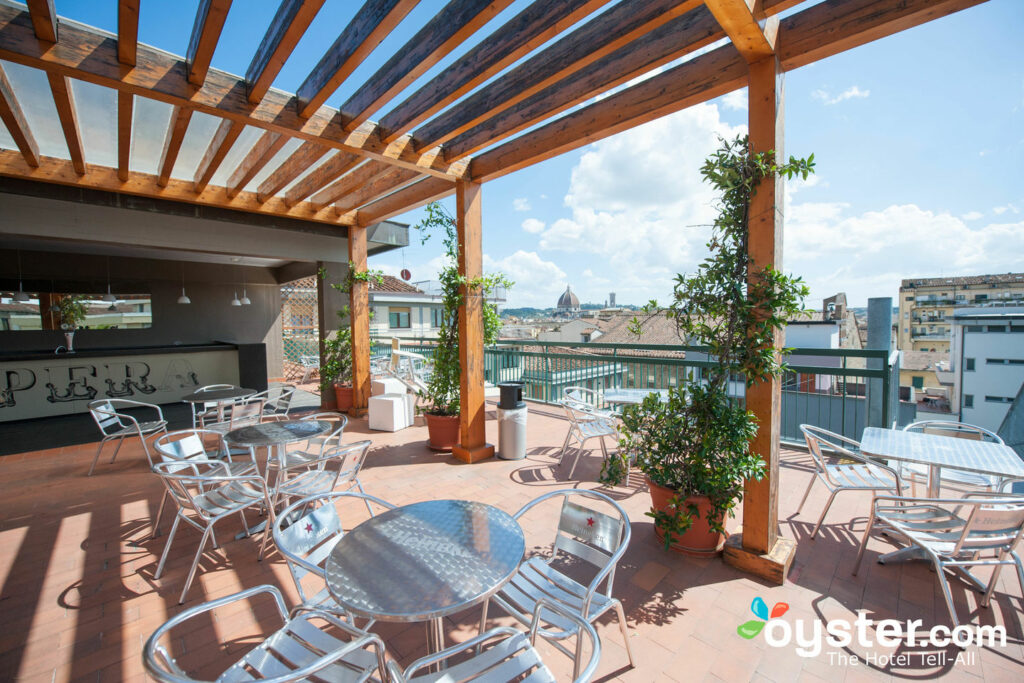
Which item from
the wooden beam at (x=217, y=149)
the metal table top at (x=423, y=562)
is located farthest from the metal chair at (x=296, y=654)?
the wooden beam at (x=217, y=149)

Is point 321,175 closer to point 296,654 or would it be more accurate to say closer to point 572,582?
point 296,654

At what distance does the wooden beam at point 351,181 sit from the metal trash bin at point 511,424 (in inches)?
99.3

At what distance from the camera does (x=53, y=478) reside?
378 centimetres

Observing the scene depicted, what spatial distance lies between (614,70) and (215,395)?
462 centimetres

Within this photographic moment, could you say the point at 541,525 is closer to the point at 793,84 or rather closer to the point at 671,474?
the point at 671,474

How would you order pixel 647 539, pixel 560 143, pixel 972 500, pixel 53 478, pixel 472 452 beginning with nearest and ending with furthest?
pixel 972 500
pixel 647 539
pixel 560 143
pixel 53 478
pixel 472 452

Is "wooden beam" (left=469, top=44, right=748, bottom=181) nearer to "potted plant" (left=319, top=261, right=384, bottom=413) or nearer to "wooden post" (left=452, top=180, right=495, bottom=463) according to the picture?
"wooden post" (left=452, top=180, right=495, bottom=463)

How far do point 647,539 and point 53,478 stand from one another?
527cm

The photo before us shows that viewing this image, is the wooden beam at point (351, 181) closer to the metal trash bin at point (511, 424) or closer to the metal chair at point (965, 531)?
the metal trash bin at point (511, 424)

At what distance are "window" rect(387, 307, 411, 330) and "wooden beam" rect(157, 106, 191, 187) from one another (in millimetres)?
12122

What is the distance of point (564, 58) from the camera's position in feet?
7.74

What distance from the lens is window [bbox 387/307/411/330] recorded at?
16411 mm

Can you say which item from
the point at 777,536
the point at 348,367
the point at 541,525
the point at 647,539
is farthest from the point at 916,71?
the point at 348,367

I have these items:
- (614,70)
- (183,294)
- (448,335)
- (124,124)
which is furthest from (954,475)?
(183,294)
